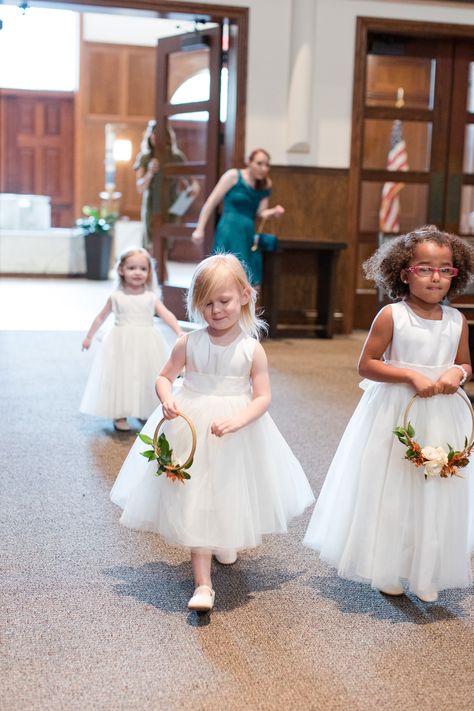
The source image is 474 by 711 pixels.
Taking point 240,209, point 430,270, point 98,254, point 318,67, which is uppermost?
point 318,67

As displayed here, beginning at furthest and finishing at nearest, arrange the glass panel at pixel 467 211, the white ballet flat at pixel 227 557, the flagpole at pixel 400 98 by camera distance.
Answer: the glass panel at pixel 467 211, the flagpole at pixel 400 98, the white ballet flat at pixel 227 557

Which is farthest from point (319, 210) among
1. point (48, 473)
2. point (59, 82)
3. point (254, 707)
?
point (59, 82)

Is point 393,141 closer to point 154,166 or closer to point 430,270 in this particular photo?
point 154,166

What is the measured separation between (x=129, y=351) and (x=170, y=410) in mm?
Result: 2092

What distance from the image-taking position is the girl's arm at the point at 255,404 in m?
2.40

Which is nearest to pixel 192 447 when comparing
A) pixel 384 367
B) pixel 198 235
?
pixel 384 367

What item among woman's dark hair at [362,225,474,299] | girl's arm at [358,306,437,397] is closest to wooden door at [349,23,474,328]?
woman's dark hair at [362,225,474,299]

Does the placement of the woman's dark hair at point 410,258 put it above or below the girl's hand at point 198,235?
above

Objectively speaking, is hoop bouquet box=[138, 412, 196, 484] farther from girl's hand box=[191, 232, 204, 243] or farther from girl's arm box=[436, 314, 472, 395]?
girl's hand box=[191, 232, 204, 243]

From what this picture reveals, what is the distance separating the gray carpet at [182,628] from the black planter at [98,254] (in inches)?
408

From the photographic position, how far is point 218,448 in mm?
2508

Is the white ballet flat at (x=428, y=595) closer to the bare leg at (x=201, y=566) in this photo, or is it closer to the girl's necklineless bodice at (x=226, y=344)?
the bare leg at (x=201, y=566)

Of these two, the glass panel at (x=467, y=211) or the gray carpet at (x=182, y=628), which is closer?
the gray carpet at (x=182, y=628)

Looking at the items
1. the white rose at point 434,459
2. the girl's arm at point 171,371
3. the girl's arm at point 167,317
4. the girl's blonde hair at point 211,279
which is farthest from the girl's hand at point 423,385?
the girl's arm at point 167,317
